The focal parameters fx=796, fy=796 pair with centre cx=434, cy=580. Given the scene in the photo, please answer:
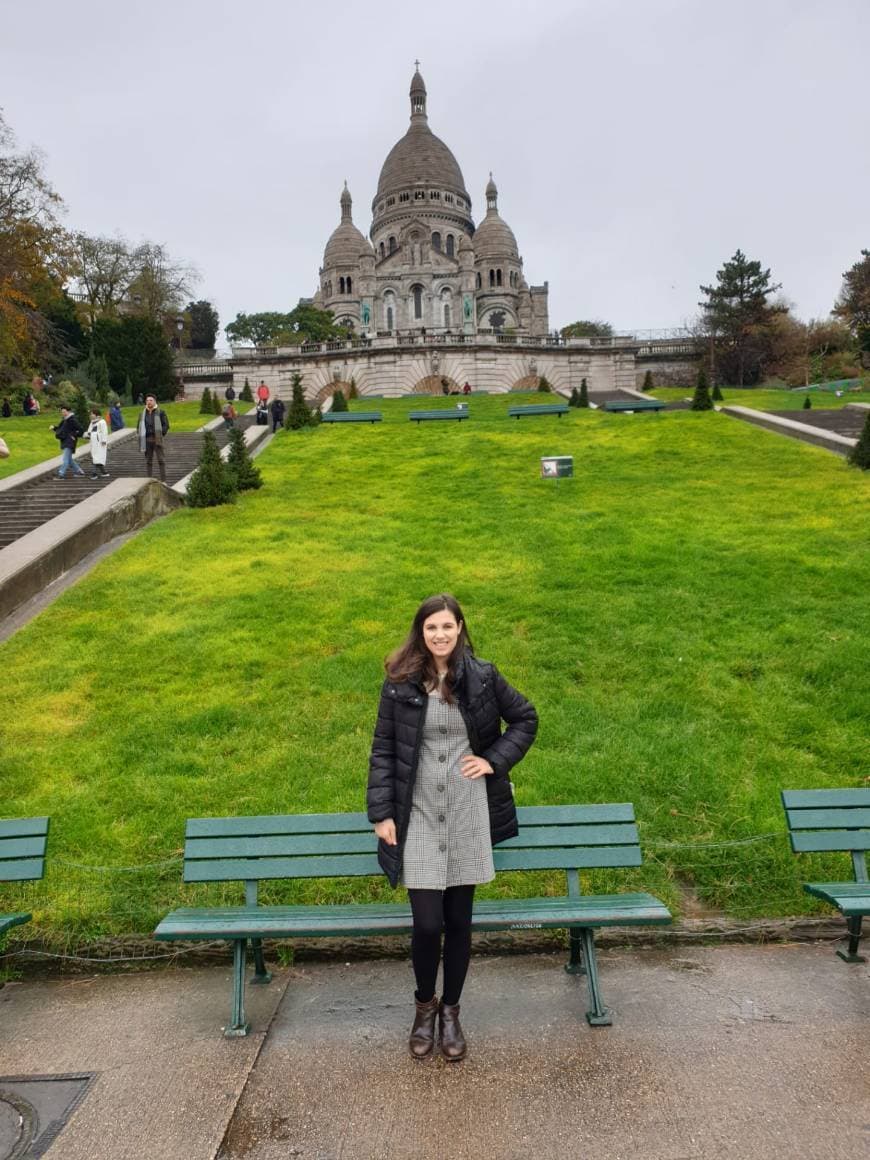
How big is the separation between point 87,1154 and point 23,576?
8.53 m

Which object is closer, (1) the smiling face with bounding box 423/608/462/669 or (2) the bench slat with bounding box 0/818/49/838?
(1) the smiling face with bounding box 423/608/462/669

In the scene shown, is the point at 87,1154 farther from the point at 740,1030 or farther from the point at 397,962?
the point at 740,1030

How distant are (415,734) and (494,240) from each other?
7528cm

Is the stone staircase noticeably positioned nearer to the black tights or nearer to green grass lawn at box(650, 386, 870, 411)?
the black tights

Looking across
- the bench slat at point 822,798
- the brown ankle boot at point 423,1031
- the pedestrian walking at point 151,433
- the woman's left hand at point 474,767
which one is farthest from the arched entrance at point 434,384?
the brown ankle boot at point 423,1031

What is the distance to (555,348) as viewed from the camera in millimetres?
48594

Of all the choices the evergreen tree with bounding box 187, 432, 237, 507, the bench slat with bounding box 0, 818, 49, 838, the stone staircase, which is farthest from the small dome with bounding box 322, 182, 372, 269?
the bench slat with bounding box 0, 818, 49, 838

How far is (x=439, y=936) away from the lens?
3.62m

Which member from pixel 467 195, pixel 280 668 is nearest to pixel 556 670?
pixel 280 668

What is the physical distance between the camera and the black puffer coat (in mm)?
3654

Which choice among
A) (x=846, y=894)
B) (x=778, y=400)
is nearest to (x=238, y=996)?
(x=846, y=894)

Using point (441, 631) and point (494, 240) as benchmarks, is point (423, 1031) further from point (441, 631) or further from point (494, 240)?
point (494, 240)

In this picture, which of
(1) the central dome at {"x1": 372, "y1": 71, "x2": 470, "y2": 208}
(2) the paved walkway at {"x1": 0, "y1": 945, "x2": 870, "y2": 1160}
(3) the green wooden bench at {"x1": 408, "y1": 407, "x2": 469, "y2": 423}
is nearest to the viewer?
(2) the paved walkway at {"x1": 0, "y1": 945, "x2": 870, "y2": 1160}

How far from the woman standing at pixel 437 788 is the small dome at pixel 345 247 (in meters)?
76.3
